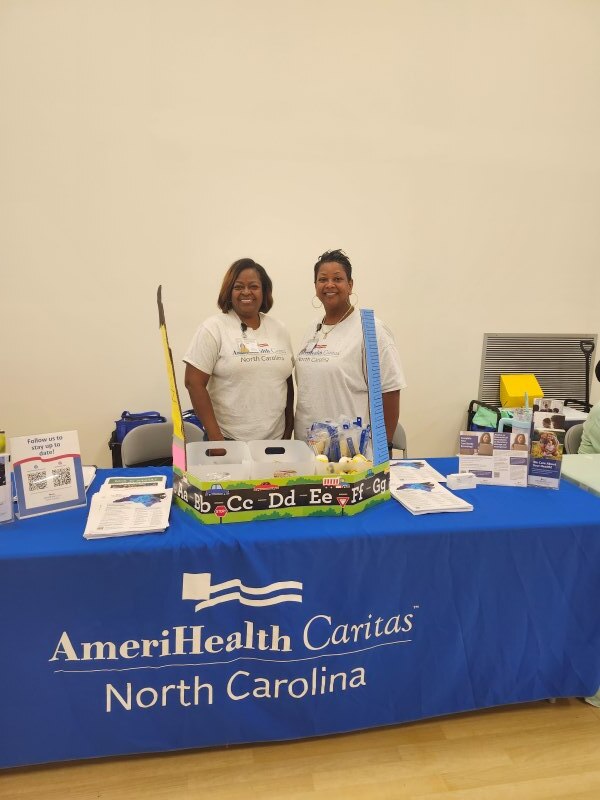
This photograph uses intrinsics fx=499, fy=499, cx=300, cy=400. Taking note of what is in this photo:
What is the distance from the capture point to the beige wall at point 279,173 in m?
3.12

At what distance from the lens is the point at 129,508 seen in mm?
1471

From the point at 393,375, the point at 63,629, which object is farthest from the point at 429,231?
the point at 63,629

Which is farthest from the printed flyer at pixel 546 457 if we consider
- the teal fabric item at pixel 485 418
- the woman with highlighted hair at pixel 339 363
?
the teal fabric item at pixel 485 418

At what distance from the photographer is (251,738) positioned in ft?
→ 4.77

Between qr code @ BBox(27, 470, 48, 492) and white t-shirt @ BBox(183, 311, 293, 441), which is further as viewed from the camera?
white t-shirt @ BBox(183, 311, 293, 441)

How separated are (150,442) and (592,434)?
6.88 ft

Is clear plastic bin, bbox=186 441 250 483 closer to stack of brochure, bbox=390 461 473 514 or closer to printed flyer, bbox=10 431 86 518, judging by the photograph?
printed flyer, bbox=10 431 86 518

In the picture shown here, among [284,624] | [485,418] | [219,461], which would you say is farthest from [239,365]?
[485,418]

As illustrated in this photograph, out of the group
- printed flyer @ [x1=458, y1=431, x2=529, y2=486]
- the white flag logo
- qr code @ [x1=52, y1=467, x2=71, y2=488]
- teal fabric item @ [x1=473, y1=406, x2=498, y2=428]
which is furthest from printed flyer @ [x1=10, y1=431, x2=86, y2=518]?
teal fabric item @ [x1=473, y1=406, x2=498, y2=428]

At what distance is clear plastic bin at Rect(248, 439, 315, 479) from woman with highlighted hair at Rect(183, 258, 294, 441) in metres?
0.45

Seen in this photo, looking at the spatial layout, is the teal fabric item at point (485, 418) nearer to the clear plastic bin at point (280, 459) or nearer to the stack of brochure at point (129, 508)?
the clear plastic bin at point (280, 459)

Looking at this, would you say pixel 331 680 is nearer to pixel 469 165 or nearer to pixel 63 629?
pixel 63 629

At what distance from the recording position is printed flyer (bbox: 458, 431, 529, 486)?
1769 millimetres

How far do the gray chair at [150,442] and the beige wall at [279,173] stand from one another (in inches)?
40.8
